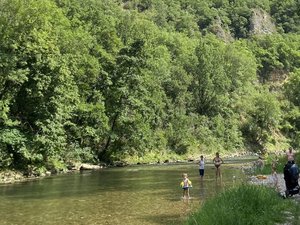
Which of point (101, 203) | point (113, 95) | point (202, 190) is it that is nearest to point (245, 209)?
point (101, 203)

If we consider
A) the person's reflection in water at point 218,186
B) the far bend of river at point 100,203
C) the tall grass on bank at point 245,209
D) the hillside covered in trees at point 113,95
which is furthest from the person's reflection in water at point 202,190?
the hillside covered in trees at point 113,95

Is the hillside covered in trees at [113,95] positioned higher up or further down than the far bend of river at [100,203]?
higher up

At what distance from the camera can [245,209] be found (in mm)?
13664

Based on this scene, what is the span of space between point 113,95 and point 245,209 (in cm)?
5044

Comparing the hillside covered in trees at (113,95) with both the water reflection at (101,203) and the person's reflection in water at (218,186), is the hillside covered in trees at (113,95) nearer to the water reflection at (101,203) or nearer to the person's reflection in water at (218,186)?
the person's reflection in water at (218,186)

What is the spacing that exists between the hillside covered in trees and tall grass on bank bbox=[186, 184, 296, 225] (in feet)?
67.9

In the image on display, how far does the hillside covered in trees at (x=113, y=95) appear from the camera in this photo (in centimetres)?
4469

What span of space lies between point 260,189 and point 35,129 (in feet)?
113

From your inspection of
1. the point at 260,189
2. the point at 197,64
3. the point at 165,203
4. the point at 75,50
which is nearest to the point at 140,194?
the point at 165,203

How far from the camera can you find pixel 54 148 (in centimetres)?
4619

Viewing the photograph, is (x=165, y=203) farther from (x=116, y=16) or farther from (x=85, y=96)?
(x=116, y=16)

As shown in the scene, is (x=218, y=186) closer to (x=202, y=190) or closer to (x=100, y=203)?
(x=202, y=190)

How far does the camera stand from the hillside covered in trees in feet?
147

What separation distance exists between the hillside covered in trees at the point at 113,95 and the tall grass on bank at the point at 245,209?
2069 centimetres
